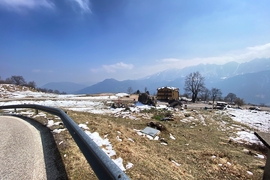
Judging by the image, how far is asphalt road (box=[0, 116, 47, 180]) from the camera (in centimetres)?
295

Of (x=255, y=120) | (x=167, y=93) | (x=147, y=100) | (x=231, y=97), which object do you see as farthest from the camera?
(x=231, y=97)

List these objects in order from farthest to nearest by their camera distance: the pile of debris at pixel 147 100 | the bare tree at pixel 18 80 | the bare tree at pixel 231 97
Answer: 1. the bare tree at pixel 231 97
2. the bare tree at pixel 18 80
3. the pile of debris at pixel 147 100

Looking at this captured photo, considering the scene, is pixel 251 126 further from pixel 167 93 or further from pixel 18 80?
pixel 18 80

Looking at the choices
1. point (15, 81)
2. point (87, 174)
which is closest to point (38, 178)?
point (87, 174)

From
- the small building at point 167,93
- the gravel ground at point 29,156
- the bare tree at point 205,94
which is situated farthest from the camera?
the bare tree at point 205,94

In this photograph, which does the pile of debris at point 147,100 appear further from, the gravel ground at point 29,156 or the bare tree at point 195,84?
the bare tree at point 195,84

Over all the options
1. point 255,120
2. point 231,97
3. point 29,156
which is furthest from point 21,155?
point 231,97

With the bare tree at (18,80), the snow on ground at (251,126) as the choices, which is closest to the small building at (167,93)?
the snow on ground at (251,126)

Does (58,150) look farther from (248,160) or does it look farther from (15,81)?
(15,81)

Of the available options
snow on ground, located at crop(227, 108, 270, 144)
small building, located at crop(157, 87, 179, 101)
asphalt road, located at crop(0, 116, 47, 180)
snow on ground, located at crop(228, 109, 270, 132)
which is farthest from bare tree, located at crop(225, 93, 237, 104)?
asphalt road, located at crop(0, 116, 47, 180)

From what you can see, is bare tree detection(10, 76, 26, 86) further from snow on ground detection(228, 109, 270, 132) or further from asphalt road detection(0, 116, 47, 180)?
snow on ground detection(228, 109, 270, 132)

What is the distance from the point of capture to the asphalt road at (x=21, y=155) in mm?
2945

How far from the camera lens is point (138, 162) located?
380 centimetres

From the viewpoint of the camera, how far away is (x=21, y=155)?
3709mm
